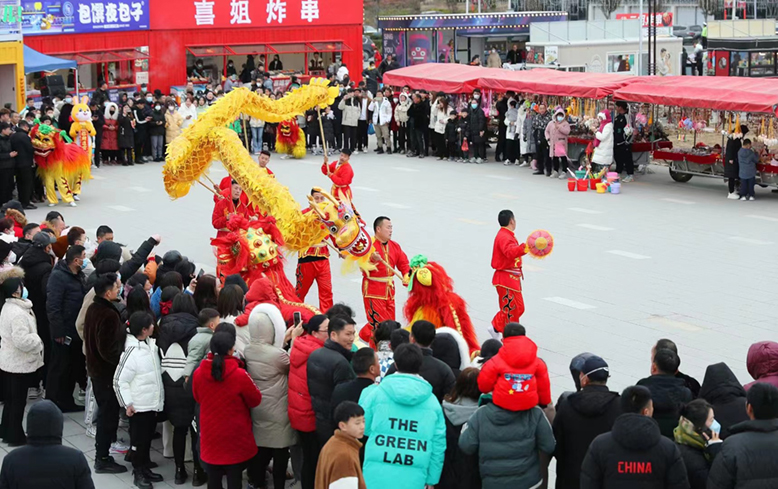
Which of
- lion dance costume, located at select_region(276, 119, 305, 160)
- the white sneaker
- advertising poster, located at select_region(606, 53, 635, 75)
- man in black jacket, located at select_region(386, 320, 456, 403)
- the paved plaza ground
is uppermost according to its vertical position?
advertising poster, located at select_region(606, 53, 635, 75)

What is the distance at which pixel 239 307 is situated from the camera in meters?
7.85

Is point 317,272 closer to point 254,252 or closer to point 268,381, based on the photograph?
point 254,252

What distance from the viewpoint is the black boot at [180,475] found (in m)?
7.52

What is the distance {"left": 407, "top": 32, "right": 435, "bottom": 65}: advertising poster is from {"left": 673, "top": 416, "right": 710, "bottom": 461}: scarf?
1351 inches

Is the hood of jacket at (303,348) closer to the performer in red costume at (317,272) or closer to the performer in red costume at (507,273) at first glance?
the performer in red costume at (507,273)

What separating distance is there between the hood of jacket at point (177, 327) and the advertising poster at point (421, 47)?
107 feet

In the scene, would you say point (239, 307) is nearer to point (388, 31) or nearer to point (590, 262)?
point (590, 262)

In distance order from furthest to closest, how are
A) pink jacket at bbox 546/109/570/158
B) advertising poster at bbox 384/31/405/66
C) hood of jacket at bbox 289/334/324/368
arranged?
advertising poster at bbox 384/31/405/66, pink jacket at bbox 546/109/570/158, hood of jacket at bbox 289/334/324/368

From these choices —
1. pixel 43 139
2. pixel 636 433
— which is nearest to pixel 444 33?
pixel 43 139

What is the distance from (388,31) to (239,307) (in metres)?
32.8

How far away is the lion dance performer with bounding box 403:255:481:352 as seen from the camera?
8844 mm

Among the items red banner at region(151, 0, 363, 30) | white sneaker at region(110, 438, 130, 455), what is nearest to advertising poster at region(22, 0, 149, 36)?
red banner at region(151, 0, 363, 30)

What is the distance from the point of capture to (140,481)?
7410 mm

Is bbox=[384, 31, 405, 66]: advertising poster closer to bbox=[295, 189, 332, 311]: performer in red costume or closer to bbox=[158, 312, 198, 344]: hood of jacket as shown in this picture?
bbox=[295, 189, 332, 311]: performer in red costume
